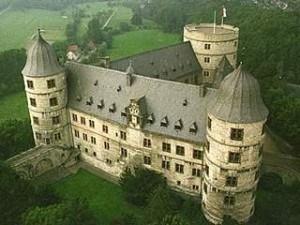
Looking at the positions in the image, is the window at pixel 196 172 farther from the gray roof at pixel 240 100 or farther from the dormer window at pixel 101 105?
the dormer window at pixel 101 105

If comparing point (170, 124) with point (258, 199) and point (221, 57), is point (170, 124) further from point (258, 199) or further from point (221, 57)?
point (221, 57)

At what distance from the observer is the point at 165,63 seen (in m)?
90.2

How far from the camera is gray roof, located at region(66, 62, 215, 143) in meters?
64.1

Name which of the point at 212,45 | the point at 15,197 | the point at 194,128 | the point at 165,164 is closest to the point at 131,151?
the point at 165,164

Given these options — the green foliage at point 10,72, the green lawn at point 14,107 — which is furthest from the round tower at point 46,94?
the green foliage at point 10,72

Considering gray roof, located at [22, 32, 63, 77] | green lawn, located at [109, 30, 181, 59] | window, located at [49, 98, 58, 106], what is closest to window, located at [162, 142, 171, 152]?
window, located at [49, 98, 58, 106]

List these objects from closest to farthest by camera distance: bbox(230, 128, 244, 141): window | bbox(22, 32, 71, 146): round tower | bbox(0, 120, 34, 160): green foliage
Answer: bbox(230, 128, 244, 141): window, bbox(22, 32, 71, 146): round tower, bbox(0, 120, 34, 160): green foliage

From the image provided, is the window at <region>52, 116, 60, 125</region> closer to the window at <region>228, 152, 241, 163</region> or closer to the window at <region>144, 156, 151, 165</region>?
the window at <region>144, 156, 151, 165</region>

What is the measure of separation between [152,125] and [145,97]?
16.1 ft

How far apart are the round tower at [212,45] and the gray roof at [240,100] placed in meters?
37.4

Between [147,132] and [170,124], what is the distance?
413 centimetres

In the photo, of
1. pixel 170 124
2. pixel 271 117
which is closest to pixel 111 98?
pixel 170 124

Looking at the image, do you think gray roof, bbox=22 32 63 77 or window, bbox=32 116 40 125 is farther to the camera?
window, bbox=32 116 40 125

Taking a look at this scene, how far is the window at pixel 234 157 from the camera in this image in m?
57.6
